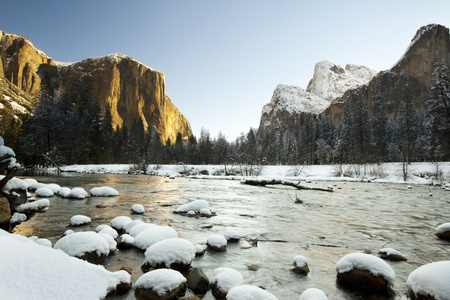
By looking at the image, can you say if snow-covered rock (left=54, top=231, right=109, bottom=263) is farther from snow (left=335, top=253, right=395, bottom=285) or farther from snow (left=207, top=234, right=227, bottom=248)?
snow (left=335, top=253, right=395, bottom=285)

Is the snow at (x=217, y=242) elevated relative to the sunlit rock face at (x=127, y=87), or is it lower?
lower

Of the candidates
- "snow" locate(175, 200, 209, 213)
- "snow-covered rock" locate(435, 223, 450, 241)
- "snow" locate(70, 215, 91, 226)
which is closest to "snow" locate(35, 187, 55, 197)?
"snow" locate(70, 215, 91, 226)

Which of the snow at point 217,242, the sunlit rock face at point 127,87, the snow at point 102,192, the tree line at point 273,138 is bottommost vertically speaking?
the snow at point 102,192

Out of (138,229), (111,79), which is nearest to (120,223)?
(138,229)

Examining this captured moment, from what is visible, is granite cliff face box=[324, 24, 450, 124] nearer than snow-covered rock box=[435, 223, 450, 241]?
No

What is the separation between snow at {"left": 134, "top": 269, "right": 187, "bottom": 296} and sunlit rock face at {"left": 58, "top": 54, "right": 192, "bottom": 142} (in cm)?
13975

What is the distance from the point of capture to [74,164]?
43.1 metres

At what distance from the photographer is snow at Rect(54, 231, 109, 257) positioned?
3441mm

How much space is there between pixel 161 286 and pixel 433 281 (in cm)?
304

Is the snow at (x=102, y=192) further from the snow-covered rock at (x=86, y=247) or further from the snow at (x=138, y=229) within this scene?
the snow-covered rock at (x=86, y=247)

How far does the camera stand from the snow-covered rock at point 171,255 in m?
A: 3.38

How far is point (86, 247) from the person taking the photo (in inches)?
137

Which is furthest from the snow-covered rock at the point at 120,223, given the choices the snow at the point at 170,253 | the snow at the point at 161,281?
the snow at the point at 161,281

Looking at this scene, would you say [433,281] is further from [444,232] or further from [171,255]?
[444,232]
